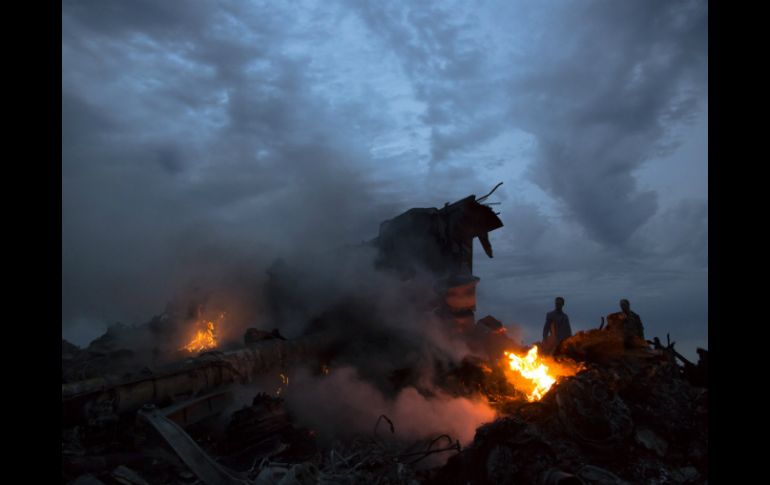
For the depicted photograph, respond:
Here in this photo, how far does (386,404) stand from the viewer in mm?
9469

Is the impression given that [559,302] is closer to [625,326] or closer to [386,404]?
[625,326]

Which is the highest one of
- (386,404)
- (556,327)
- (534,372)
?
(556,327)

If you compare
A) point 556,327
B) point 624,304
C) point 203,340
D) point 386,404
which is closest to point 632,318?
point 624,304

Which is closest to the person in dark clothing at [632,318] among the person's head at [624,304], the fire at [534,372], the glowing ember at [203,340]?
the person's head at [624,304]

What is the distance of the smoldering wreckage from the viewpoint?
5844 millimetres

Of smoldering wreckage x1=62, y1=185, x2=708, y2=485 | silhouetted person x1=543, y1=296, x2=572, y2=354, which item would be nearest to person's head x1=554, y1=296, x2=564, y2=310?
silhouetted person x1=543, y1=296, x2=572, y2=354

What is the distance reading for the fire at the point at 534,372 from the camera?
9107 millimetres

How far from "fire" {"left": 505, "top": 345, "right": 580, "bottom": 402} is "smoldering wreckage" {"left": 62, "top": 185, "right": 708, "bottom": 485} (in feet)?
0.11

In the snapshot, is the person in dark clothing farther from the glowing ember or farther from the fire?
the glowing ember

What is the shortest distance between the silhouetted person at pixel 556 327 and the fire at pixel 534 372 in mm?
2974

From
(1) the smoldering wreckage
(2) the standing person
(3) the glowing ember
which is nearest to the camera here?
(1) the smoldering wreckage

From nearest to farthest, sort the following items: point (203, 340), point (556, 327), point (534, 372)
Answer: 1. point (534, 372)
2. point (556, 327)
3. point (203, 340)

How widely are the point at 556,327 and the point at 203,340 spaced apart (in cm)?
1110

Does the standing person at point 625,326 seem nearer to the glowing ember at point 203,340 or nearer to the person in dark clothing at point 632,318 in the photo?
the person in dark clothing at point 632,318
